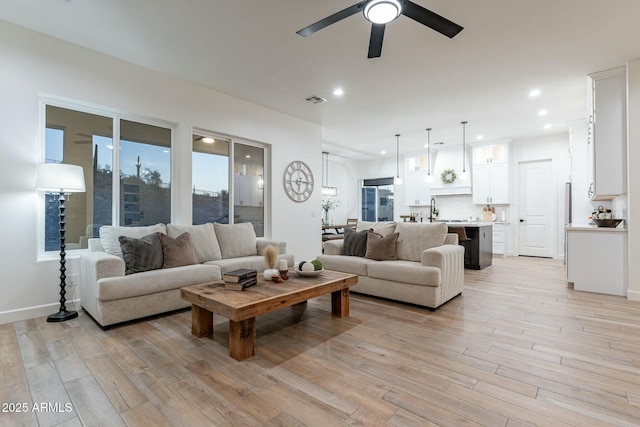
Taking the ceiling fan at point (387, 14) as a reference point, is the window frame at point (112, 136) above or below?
below

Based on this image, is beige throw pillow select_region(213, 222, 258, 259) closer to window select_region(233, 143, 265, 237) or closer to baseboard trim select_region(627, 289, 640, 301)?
window select_region(233, 143, 265, 237)

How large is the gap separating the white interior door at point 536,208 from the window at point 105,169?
305 inches

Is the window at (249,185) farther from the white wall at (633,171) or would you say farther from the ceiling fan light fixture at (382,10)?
the white wall at (633,171)

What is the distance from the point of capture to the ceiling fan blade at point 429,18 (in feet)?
7.17

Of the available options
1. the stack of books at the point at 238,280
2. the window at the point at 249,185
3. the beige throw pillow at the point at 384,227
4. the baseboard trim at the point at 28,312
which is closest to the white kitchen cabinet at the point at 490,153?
the beige throw pillow at the point at 384,227

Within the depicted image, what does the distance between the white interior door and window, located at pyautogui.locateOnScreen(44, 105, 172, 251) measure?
7.75m

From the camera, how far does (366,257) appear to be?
4051 millimetres

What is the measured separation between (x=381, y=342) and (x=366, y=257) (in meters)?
1.64

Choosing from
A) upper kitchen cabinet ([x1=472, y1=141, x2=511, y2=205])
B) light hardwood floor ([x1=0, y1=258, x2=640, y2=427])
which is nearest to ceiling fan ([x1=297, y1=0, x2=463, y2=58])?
light hardwood floor ([x1=0, y1=258, x2=640, y2=427])

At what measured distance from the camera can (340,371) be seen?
2033 mm

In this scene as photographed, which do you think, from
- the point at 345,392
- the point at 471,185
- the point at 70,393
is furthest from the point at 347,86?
the point at 471,185

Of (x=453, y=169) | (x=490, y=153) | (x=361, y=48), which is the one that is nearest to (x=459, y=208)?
(x=453, y=169)

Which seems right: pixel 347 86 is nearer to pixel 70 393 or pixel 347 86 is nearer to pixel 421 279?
pixel 421 279

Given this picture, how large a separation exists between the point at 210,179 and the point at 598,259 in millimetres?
5522
